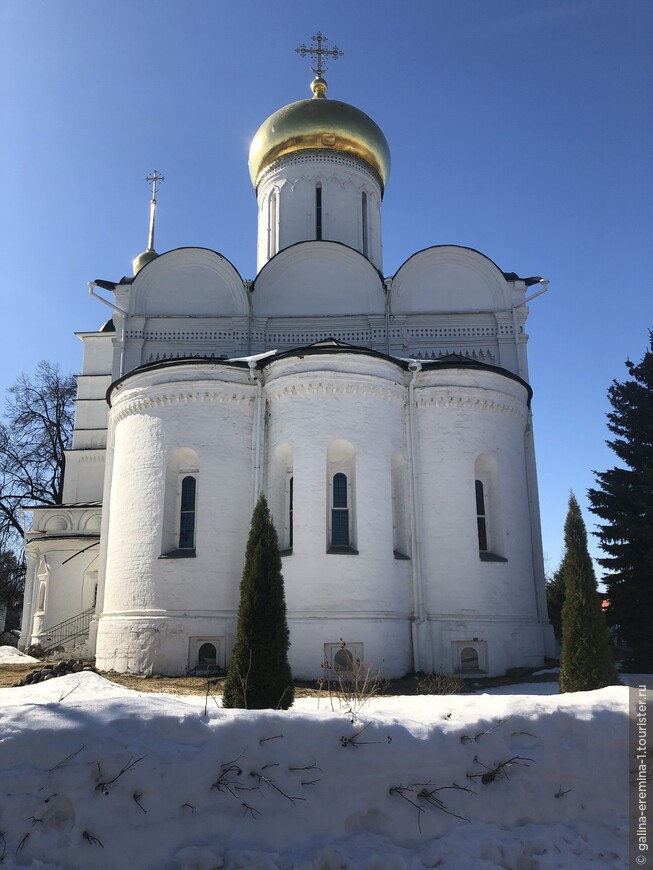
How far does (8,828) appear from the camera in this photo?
3914mm

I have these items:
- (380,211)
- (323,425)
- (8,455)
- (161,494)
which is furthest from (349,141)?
(8,455)

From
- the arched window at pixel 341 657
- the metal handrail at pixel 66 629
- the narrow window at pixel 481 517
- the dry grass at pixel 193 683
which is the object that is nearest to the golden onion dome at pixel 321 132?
the narrow window at pixel 481 517

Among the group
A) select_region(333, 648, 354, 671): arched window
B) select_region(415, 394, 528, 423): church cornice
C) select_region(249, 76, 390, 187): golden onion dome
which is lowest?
select_region(333, 648, 354, 671): arched window

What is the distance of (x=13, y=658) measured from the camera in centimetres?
1520

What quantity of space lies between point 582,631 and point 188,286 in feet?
40.4

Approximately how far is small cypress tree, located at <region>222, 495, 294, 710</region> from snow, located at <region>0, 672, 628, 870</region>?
6.02 ft

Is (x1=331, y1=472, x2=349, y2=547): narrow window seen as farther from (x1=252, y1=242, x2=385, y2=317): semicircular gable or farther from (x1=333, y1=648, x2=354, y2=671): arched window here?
(x1=252, y1=242, x2=385, y2=317): semicircular gable

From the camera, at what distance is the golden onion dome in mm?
19031

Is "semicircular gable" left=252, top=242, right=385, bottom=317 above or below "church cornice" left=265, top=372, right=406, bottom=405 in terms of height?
above

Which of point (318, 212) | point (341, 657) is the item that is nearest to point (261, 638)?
point (341, 657)

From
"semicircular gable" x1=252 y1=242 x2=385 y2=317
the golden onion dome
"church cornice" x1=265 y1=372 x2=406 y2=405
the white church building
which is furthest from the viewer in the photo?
the golden onion dome

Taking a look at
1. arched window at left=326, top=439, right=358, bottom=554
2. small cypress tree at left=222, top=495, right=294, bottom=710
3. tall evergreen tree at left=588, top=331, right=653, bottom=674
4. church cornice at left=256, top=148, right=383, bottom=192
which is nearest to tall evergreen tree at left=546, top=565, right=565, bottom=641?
tall evergreen tree at left=588, top=331, right=653, bottom=674

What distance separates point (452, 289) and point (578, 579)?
10046 mm

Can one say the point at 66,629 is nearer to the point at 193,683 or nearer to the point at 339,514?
the point at 193,683
